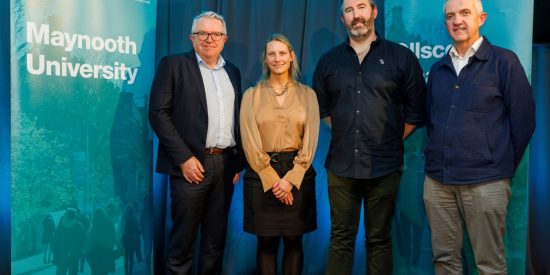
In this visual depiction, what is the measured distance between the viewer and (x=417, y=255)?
2910 mm

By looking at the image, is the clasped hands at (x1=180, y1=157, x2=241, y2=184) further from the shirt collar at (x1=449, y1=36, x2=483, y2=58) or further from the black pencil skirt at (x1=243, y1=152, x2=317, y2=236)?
the shirt collar at (x1=449, y1=36, x2=483, y2=58)

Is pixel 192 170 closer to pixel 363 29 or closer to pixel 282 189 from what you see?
pixel 282 189

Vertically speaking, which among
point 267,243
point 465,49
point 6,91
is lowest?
point 267,243

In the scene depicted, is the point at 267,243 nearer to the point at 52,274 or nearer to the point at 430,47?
the point at 52,274

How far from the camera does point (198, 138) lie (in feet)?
8.91

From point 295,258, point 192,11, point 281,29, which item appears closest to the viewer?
point 295,258

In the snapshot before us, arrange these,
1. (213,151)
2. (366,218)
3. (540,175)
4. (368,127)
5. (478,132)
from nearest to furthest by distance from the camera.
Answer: (478,132), (368,127), (366,218), (213,151), (540,175)

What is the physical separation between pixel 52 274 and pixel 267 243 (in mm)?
1244

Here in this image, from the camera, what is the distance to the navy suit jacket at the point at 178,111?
106 inches

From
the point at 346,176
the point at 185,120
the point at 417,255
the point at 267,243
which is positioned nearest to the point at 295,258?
the point at 267,243

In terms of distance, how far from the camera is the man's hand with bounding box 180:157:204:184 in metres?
2.67

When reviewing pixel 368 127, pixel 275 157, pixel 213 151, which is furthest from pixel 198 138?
pixel 368 127

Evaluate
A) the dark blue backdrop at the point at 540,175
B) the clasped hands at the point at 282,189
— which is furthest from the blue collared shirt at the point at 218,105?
the dark blue backdrop at the point at 540,175

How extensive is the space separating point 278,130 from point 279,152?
0.12 metres
